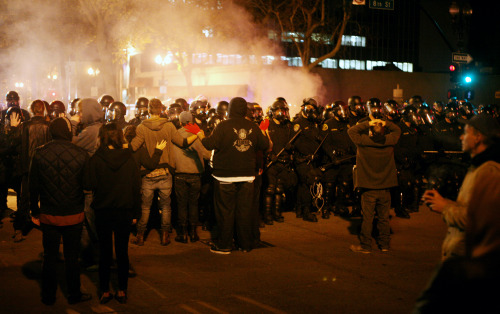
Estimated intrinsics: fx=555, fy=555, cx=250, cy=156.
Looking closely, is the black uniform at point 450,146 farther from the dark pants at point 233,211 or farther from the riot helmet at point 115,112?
the riot helmet at point 115,112

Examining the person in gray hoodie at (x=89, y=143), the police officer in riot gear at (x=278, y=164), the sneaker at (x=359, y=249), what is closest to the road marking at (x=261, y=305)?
the person in gray hoodie at (x=89, y=143)

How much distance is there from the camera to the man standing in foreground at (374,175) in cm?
797

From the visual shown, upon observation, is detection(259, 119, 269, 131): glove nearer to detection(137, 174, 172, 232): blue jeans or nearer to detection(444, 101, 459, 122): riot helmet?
detection(137, 174, 172, 232): blue jeans

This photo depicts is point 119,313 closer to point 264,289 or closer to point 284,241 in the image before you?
point 264,289

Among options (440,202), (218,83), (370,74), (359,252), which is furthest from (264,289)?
(218,83)

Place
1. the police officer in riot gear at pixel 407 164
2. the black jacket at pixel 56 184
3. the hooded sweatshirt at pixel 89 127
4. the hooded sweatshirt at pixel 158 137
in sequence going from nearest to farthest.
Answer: the black jacket at pixel 56 184, the hooded sweatshirt at pixel 89 127, the hooded sweatshirt at pixel 158 137, the police officer in riot gear at pixel 407 164

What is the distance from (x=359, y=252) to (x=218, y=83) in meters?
38.0

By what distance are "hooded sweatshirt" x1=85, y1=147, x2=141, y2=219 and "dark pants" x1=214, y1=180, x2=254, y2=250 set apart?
7.73 ft

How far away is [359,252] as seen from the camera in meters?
8.00

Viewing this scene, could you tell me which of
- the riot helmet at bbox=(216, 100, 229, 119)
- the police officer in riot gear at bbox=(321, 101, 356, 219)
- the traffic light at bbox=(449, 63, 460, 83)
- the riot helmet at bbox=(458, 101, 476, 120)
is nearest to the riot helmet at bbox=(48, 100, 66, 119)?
the riot helmet at bbox=(216, 100, 229, 119)

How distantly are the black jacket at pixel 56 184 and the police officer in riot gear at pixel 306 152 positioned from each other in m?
5.41

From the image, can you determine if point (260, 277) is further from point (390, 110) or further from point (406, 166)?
point (406, 166)

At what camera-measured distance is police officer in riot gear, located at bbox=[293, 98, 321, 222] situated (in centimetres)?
1040

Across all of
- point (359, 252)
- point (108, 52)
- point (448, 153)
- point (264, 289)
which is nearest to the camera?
point (264, 289)
